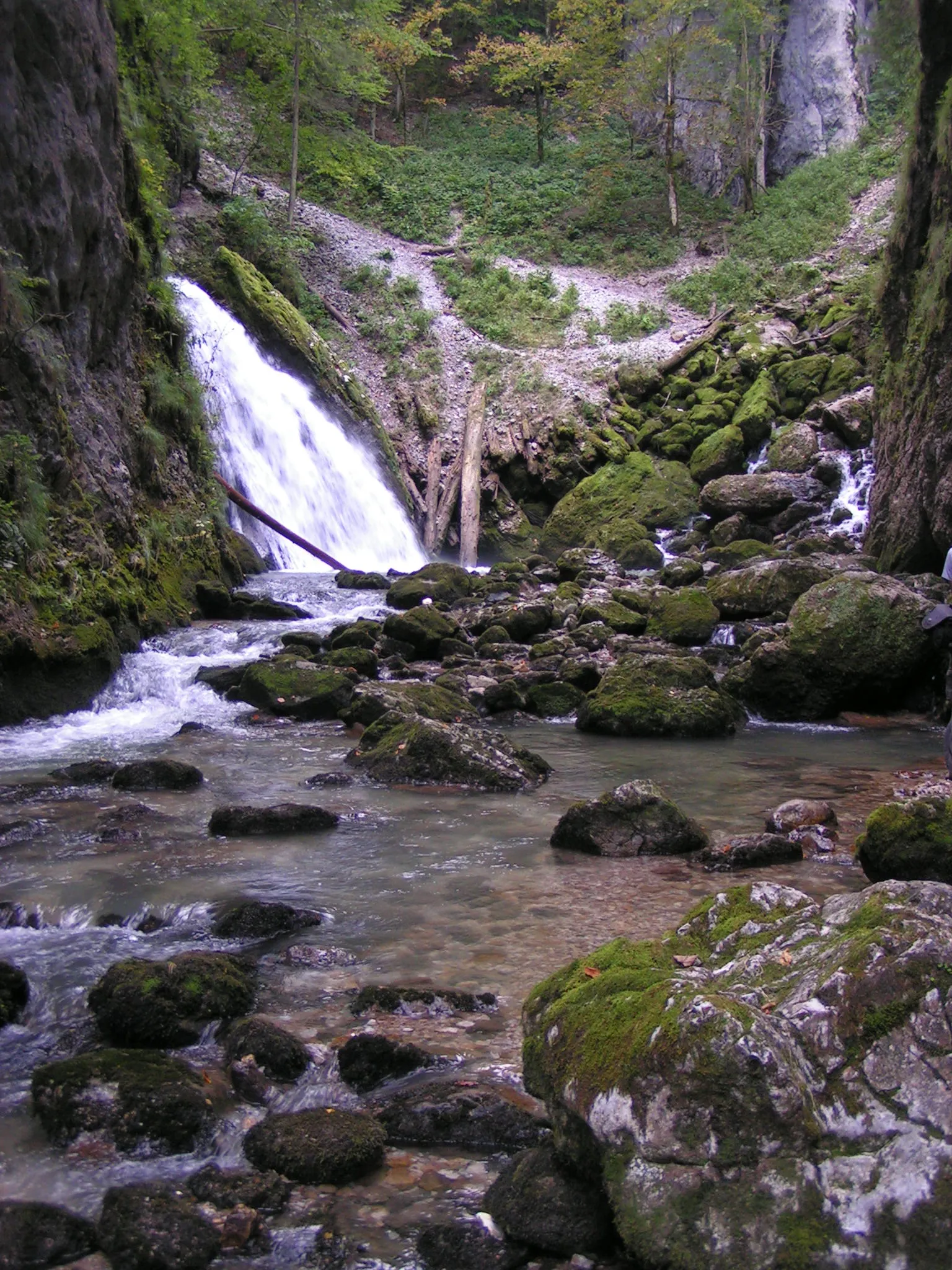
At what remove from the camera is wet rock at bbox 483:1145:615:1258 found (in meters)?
2.49

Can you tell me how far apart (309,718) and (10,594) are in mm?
3055

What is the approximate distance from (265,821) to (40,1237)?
3777mm

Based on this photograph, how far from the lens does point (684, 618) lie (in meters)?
13.3

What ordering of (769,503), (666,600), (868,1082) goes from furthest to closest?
(769,503)
(666,600)
(868,1082)

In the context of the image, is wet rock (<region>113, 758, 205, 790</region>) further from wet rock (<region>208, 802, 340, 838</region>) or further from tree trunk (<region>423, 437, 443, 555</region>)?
tree trunk (<region>423, 437, 443, 555</region>)

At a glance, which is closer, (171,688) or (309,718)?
(309,718)

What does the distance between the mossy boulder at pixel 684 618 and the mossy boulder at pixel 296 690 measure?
4798 mm

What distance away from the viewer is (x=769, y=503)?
20.7m

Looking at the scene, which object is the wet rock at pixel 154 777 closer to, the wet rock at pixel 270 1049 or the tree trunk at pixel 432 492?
the wet rock at pixel 270 1049

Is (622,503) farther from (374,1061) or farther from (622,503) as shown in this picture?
(374,1061)

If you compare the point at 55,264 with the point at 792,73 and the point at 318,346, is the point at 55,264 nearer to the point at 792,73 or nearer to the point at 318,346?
the point at 318,346

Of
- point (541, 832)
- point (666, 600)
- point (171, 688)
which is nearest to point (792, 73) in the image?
point (666, 600)

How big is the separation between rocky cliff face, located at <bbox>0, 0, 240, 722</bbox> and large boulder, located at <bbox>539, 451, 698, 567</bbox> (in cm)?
994

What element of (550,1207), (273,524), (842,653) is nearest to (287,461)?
(273,524)
